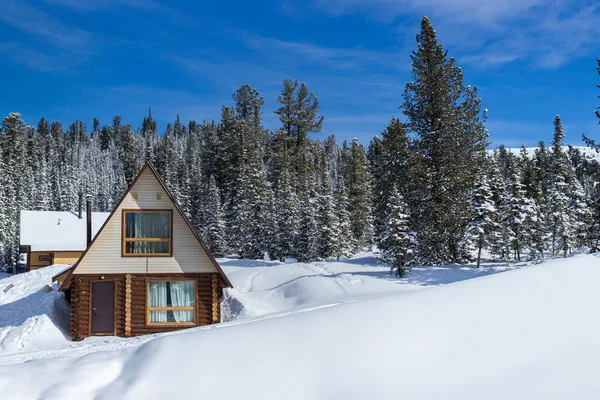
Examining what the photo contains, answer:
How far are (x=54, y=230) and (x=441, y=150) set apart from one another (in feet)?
114

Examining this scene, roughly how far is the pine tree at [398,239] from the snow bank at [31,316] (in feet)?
47.9

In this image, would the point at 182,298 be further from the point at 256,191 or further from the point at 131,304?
the point at 256,191

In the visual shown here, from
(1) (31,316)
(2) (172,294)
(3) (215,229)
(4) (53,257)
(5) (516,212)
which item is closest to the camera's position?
(2) (172,294)

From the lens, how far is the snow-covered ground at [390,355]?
4.14m

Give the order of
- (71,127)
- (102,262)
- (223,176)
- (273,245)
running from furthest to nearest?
(71,127), (223,176), (273,245), (102,262)

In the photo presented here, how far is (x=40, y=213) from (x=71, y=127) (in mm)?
146173

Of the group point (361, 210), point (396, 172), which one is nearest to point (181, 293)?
point (396, 172)

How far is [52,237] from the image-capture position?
124 feet

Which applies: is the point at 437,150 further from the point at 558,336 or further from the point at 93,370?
the point at 93,370

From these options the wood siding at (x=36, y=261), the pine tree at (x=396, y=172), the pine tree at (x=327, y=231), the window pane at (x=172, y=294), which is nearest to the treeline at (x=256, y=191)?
the pine tree at (x=327, y=231)

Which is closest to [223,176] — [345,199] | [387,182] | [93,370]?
[345,199]

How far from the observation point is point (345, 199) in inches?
1661

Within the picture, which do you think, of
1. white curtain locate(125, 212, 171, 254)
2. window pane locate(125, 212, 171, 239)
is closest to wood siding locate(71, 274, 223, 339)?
white curtain locate(125, 212, 171, 254)

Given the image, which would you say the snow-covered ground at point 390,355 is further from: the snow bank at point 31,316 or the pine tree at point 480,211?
the pine tree at point 480,211
